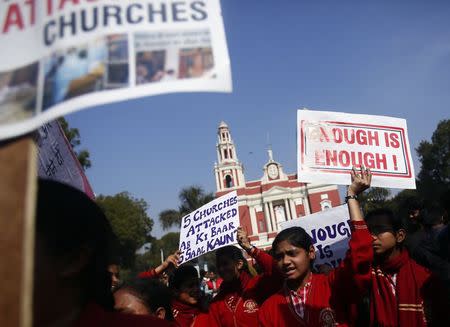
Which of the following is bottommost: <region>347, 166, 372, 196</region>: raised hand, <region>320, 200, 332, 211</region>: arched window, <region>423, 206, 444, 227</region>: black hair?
<region>423, 206, 444, 227</region>: black hair

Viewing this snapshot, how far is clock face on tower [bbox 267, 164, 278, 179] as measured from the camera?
180ft

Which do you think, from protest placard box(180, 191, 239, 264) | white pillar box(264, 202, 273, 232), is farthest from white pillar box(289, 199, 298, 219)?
protest placard box(180, 191, 239, 264)

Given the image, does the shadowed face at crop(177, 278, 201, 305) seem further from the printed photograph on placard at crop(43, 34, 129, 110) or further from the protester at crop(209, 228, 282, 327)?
the printed photograph on placard at crop(43, 34, 129, 110)

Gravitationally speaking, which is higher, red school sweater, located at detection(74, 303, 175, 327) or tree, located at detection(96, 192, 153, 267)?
tree, located at detection(96, 192, 153, 267)

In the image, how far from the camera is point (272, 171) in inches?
2173

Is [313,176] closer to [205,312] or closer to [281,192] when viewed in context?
[205,312]

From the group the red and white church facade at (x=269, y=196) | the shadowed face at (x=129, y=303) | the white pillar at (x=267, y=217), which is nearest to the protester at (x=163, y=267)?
the shadowed face at (x=129, y=303)

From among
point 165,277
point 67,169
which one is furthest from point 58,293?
point 165,277

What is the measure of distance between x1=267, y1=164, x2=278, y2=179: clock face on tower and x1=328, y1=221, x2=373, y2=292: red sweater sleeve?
52775 mm

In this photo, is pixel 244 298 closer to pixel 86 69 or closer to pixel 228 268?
pixel 228 268

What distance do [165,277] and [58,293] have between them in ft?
14.8

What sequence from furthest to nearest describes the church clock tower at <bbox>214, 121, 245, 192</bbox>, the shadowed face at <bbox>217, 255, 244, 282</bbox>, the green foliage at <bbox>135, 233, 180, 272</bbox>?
the green foliage at <bbox>135, 233, 180, 272</bbox> → the church clock tower at <bbox>214, 121, 245, 192</bbox> → the shadowed face at <bbox>217, 255, 244, 282</bbox>

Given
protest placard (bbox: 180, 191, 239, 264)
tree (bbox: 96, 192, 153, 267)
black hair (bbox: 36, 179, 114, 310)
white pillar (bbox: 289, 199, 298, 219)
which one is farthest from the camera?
white pillar (bbox: 289, 199, 298, 219)

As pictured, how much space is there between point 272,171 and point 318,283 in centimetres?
5304
